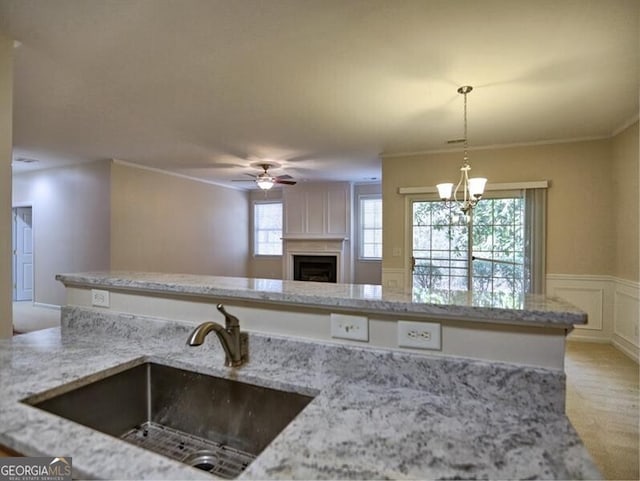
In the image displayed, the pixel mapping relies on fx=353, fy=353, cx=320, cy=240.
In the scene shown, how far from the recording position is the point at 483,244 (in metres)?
4.67

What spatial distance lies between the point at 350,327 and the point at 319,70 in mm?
2115

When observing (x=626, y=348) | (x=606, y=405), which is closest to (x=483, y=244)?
(x=626, y=348)

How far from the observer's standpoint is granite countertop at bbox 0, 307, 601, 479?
0.65 meters

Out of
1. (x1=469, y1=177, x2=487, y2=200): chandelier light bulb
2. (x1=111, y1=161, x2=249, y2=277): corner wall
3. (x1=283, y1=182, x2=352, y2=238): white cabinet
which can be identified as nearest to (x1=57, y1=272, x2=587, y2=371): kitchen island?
(x1=469, y1=177, x2=487, y2=200): chandelier light bulb

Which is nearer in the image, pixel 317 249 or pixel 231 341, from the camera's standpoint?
pixel 231 341

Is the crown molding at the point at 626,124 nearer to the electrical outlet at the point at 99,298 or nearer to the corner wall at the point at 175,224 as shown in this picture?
the electrical outlet at the point at 99,298

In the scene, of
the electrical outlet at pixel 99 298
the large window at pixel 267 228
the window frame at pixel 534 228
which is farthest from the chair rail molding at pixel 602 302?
the large window at pixel 267 228

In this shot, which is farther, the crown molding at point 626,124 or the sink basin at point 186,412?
the crown molding at point 626,124

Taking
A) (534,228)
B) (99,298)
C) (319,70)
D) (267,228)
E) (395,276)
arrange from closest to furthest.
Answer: (99,298) → (319,70) → (534,228) → (395,276) → (267,228)

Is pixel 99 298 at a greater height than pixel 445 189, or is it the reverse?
pixel 445 189

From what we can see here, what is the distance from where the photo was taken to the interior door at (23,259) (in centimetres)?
707

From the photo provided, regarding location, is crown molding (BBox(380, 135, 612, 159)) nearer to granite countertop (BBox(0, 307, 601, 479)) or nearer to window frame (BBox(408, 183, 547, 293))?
window frame (BBox(408, 183, 547, 293))

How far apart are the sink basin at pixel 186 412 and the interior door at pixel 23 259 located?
7.82 m

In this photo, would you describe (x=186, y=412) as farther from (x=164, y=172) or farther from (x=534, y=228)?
(x=164, y=172)
